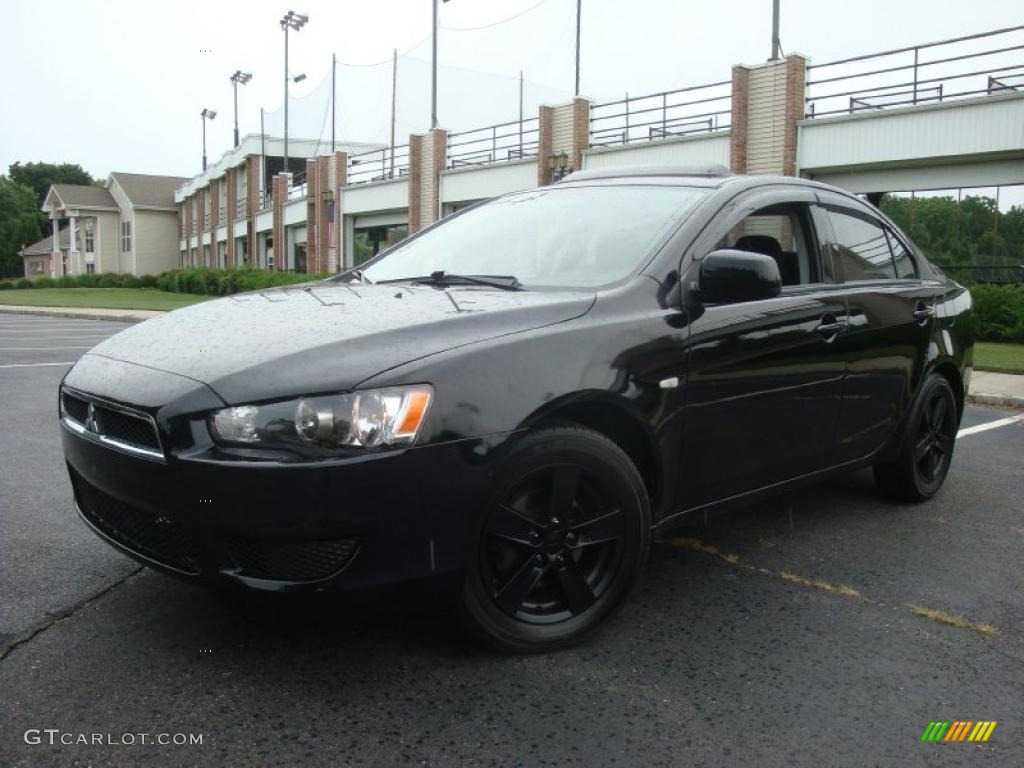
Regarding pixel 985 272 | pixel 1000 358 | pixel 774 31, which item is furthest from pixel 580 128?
pixel 1000 358

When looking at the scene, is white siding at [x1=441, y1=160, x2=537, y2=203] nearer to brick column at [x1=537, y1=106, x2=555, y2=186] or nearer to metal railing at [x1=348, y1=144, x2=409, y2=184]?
brick column at [x1=537, y1=106, x2=555, y2=186]

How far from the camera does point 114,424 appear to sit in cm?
284

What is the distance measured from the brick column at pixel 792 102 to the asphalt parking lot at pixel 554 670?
2110cm

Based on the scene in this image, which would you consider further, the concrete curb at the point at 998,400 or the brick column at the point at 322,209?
the brick column at the point at 322,209

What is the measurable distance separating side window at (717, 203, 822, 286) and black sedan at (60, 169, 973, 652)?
0.01m

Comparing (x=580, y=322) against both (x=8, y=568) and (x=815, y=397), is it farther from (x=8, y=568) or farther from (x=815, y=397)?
(x=8, y=568)

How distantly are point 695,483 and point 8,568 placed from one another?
8.81 feet

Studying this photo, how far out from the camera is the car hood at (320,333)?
2604mm

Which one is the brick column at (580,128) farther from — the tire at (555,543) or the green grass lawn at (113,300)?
the tire at (555,543)

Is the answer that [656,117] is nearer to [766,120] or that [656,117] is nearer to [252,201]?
[766,120]

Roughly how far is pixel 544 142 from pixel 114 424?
29.8 meters

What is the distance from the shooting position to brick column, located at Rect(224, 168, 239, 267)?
62.6m

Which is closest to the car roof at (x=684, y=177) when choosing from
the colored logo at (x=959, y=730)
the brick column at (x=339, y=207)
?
the colored logo at (x=959, y=730)

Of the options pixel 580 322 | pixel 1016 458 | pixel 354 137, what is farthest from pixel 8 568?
pixel 354 137
